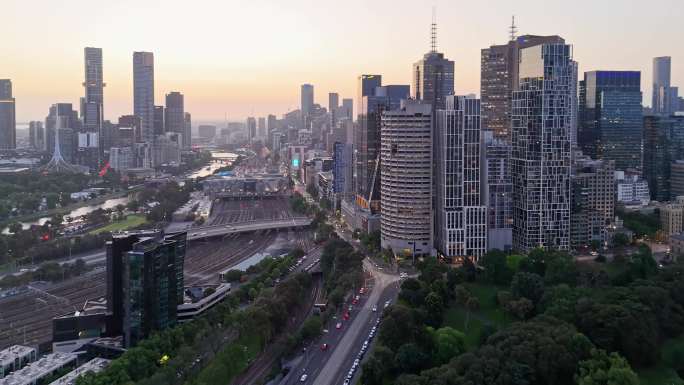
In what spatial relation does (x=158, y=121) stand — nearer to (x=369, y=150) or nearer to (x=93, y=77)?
(x=93, y=77)

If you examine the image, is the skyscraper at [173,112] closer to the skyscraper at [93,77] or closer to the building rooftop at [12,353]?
the skyscraper at [93,77]

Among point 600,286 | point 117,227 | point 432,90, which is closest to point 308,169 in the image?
point 432,90

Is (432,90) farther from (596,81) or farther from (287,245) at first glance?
(287,245)

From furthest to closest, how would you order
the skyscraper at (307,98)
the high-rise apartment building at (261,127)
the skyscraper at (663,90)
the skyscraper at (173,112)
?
the high-rise apartment building at (261,127) → the skyscraper at (307,98) → the skyscraper at (173,112) → the skyscraper at (663,90)

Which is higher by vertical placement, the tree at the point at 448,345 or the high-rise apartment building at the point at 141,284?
the high-rise apartment building at the point at 141,284

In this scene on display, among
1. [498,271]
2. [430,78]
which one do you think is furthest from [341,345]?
[430,78]

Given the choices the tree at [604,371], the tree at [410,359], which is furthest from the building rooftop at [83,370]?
the tree at [604,371]

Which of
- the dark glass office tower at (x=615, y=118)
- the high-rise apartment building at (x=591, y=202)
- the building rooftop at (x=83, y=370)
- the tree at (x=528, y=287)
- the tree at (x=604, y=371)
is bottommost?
the building rooftop at (x=83, y=370)

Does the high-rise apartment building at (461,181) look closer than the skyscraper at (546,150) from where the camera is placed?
Yes
